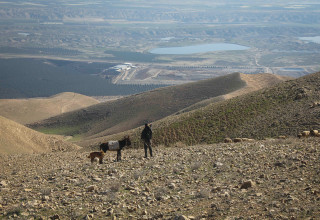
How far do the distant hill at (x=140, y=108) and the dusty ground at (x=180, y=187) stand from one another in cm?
4326

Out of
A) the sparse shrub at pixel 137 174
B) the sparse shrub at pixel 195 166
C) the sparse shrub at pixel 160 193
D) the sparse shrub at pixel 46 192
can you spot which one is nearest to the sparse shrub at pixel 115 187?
the sparse shrub at pixel 137 174

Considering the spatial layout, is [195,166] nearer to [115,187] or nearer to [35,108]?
[115,187]

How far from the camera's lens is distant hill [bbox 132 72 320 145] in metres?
25.9

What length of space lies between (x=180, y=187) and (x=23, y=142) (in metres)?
20.5

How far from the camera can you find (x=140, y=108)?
67.4m

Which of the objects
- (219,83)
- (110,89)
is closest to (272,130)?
(219,83)

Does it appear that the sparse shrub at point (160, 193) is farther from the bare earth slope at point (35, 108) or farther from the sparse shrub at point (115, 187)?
the bare earth slope at point (35, 108)

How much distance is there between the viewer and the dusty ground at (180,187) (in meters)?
10.7

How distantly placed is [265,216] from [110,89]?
147360 millimetres

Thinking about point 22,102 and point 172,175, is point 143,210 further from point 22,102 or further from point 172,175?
point 22,102

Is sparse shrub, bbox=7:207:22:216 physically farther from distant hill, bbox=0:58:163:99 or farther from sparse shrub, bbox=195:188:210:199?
distant hill, bbox=0:58:163:99

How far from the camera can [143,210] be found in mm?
11141

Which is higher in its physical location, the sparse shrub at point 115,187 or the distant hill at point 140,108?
the distant hill at point 140,108

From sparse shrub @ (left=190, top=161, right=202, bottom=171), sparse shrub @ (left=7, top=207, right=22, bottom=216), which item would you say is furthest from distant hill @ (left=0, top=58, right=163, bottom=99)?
sparse shrub @ (left=7, top=207, right=22, bottom=216)
